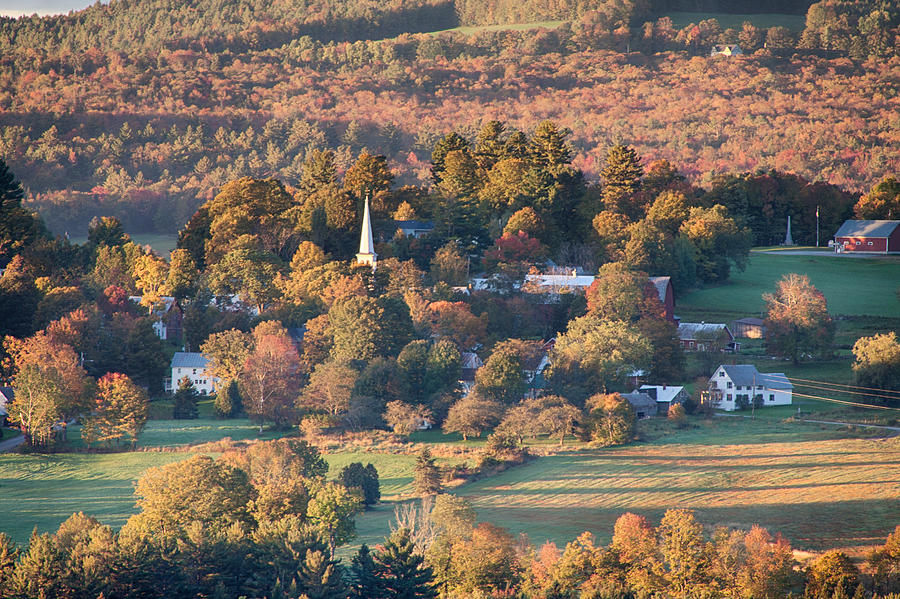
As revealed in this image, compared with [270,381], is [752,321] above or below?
above

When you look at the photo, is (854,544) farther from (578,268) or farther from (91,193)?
(91,193)

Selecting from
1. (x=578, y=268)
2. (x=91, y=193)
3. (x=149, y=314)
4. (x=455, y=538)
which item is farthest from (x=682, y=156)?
(x=455, y=538)

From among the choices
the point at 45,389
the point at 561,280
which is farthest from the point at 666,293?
the point at 45,389

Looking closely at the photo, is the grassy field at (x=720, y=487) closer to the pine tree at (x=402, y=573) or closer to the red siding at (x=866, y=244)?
the pine tree at (x=402, y=573)

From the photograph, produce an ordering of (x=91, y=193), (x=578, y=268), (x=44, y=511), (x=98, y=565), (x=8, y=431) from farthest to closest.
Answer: (x=91, y=193) < (x=578, y=268) < (x=8, y=431) < (x=44, y=511) < (x=98, y=565)

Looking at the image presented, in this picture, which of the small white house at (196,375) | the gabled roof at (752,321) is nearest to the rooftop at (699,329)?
the gabled roof at (752,321)

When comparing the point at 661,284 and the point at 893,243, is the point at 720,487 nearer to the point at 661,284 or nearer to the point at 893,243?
the point at 661,284
